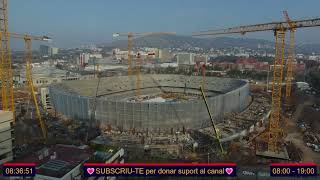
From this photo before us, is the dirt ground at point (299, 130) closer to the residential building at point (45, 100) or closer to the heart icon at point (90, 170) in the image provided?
the heart icon at point (90, 170)

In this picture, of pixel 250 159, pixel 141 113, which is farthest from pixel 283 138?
pixel 141 113

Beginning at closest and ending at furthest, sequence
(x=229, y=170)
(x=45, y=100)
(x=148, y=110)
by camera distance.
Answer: (x=229, y=170) < (x=148, y=110) < (x=45, y=100)

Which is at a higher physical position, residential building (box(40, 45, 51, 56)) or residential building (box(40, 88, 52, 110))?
residential building (box(40, 45, 51, 56))

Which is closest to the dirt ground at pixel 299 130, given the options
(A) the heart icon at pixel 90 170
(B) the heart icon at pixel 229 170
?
(B) the heart icon at pixel 229 170

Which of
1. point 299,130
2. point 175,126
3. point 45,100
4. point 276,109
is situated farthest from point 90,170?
point 45,100

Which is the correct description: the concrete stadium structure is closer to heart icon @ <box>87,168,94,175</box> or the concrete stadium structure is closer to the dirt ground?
the dirt ground

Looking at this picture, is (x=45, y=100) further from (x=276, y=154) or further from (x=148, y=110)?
(x=276, y=154)

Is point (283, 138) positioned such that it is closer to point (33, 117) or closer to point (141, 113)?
point (141, 113)

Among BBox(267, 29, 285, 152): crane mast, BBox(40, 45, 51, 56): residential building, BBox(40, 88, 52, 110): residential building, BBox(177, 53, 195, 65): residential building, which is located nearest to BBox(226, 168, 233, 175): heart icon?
BBox(267, 29, 285, 152): crane mast

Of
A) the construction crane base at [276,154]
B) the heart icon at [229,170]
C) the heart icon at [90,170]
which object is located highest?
the heart icon at [90,170]

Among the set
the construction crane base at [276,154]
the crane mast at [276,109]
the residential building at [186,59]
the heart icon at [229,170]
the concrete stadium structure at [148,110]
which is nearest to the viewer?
the heart icon at [229,170]

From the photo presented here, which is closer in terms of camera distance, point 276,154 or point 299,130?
point 276,154
